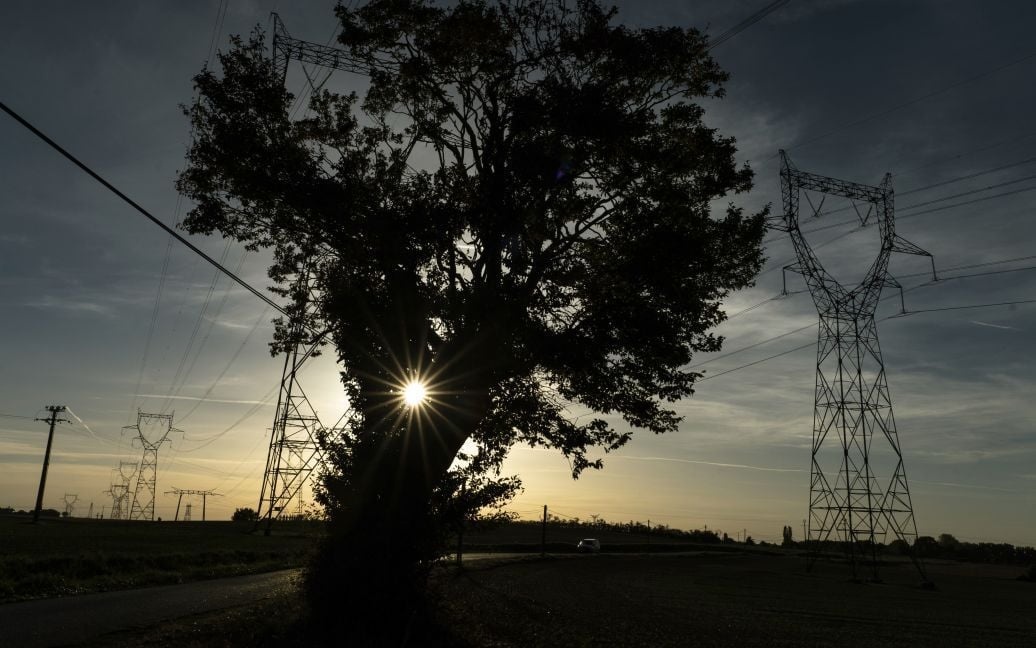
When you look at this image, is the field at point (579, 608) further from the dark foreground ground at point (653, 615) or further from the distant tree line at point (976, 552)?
the distant tree line at point (976, 552)

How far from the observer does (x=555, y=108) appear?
17.7 meters

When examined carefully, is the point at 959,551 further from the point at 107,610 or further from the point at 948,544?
the point at 107,610

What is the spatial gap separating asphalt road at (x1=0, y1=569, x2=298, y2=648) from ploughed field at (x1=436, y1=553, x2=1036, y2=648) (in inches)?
213

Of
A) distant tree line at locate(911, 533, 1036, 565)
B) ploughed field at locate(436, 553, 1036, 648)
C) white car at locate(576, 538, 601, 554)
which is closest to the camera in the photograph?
ploughed field at locate(436, 553, 1036, 648)

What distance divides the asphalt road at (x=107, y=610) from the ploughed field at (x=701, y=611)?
213 inches

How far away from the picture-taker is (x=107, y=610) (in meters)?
15.1

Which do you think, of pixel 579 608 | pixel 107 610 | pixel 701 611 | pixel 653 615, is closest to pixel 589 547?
pixel 701 611

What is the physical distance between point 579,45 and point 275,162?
8.06 metres

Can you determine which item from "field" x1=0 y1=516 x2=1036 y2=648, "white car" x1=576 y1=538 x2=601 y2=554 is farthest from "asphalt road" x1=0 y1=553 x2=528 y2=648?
"white car" x1=576 y1=538 x2=601 y2=554

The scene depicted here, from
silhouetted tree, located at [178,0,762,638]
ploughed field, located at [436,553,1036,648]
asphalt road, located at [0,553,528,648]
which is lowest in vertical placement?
ploughed field, located at [436,553,1036,648]

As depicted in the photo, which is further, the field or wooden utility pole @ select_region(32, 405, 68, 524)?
wooden utility pole @ select_region(32, 405, 68, 524)

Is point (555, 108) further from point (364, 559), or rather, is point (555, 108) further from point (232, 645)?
point (232, 645)

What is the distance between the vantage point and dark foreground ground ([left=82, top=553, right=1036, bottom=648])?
1441cm

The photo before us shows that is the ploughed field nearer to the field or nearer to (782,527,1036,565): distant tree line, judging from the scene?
the field
